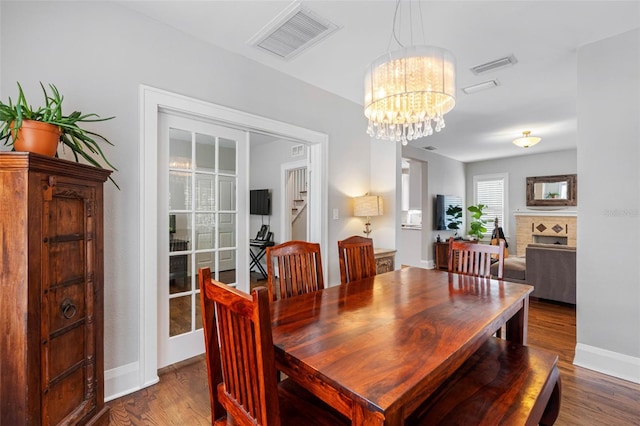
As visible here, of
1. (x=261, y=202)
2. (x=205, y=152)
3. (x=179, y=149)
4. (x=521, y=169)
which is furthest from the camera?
(x=521, y=169)

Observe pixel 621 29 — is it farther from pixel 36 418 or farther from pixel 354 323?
pixel 36 418

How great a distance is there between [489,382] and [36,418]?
6.47 feet

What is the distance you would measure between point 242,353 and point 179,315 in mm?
1808

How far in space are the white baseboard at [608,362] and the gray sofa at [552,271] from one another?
1.55 metres

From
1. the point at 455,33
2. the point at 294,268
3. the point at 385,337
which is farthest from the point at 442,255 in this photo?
the point at 385,337

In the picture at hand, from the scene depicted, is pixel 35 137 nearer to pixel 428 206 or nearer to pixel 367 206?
pixel 367 206

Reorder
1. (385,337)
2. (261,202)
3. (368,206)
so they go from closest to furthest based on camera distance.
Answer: (385,337) → (368,206) → (261,202)

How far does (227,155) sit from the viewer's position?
2.71 m

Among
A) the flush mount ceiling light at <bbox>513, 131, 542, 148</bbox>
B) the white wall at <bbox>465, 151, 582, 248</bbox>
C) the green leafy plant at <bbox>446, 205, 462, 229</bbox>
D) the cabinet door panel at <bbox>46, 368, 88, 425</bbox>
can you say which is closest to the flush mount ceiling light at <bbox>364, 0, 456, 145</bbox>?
the cabinet door panel at <bbox>46, 368, 88, 425</bbox>

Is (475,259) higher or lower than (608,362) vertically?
higher

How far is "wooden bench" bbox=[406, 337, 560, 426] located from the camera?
3.54ft

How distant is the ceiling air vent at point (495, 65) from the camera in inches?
105

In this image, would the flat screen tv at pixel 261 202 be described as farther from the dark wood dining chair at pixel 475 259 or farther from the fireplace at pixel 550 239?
the fireplace at pixel 550 239

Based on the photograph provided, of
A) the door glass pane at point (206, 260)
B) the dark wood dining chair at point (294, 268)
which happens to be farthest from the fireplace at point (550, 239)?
the door glass pane at point (206, 260)
